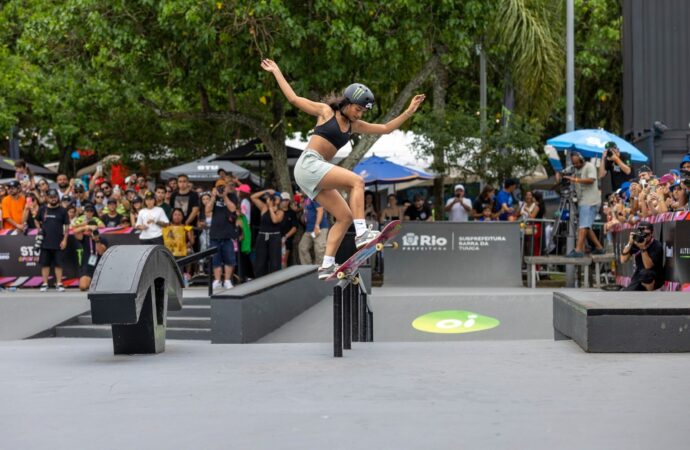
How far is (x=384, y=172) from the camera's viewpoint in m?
22.7

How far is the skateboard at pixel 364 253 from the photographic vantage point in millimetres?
8180

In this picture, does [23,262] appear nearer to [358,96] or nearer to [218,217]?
[218,217]

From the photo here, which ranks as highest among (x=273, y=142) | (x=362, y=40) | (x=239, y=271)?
(x=362, y=40)

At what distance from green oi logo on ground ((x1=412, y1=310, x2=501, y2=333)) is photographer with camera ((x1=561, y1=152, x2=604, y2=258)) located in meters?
4.02

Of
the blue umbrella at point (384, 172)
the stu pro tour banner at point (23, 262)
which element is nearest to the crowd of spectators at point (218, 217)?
the stu pro tour banner at point (23, 262)

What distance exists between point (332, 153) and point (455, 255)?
10.3 metres

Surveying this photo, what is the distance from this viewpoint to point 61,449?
4504 millimetres

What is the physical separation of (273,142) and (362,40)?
12.1 ft

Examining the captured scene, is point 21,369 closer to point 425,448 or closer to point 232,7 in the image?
point 425,448

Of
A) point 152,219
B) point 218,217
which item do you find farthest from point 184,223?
point 218,217

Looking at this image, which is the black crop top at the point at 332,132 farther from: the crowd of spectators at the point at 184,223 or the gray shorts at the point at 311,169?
the crowd of spectators at the point at 184,223

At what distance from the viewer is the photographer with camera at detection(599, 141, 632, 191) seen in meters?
16.0

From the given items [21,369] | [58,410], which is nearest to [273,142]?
[21,369]

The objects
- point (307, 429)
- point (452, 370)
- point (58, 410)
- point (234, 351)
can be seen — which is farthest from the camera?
point (234, 351)
